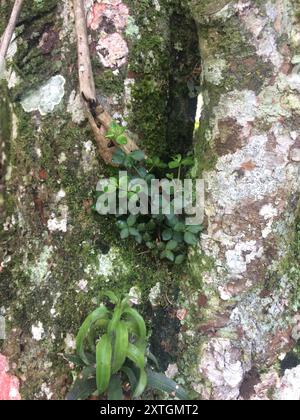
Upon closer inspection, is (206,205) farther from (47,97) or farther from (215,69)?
(47,97)

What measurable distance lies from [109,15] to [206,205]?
0.68m

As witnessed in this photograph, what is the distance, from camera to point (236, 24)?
1383 mm

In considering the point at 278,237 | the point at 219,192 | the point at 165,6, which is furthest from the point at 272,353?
the point at 165,6

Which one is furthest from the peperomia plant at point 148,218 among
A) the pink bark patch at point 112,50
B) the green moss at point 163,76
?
the pink bark patch at point 112,50

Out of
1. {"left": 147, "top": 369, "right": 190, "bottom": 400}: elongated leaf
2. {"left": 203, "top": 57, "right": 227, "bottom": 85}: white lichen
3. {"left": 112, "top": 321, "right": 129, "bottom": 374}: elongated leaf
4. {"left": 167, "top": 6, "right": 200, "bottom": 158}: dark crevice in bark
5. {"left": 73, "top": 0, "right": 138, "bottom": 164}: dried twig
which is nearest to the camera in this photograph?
{"left": 112, "top": 321, "right": 129, "bottom": 374}: elongated leaf

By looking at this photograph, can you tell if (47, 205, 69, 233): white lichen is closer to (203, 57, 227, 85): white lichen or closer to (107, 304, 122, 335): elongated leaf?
(107, 304, 122, 335): elongated leaf

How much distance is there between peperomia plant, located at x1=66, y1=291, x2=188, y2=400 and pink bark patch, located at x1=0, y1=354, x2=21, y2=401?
0.65 feet

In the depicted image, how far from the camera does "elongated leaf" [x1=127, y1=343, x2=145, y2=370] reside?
1248 millimetres

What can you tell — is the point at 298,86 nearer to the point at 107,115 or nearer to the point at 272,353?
the point at 107,115

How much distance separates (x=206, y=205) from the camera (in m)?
1.48

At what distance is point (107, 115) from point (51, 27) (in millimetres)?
381

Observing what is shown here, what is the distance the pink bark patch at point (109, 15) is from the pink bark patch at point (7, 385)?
3.41ft

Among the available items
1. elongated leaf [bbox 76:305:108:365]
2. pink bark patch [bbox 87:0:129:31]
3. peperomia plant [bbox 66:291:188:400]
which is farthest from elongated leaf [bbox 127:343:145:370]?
pink bark patch [bbox 87:0:129:31]
